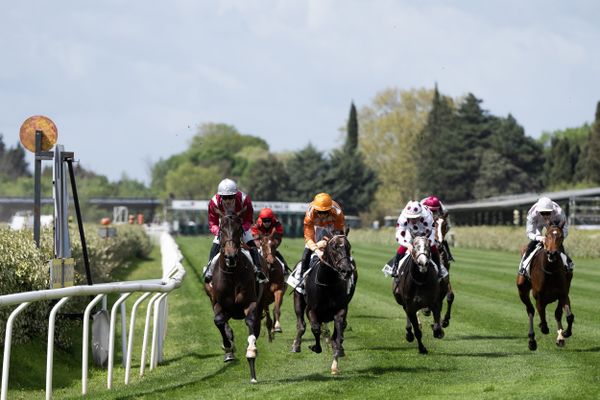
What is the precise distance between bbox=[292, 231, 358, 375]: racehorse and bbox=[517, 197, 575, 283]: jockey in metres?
2.57

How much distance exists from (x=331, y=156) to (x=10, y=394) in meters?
81.8

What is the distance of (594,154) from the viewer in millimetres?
70938

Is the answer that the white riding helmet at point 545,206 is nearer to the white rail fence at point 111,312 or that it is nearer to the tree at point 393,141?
the white rail fence at point 111,312

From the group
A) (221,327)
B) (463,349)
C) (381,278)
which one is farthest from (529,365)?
(381,278)

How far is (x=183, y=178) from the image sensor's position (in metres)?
121

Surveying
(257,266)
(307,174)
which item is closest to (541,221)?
(257,266)

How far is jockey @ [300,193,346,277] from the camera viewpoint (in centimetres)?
1140

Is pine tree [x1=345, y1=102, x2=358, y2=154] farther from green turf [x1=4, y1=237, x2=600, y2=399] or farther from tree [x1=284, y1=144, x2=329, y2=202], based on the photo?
green turf [x1=4, y1=237, x2=600, y2=399]

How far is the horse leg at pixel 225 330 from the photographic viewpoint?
10.5 m

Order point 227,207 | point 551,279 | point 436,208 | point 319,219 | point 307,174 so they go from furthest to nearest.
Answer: point 307,174
point 436,208
point 551,279
point 319,219
point 227,207

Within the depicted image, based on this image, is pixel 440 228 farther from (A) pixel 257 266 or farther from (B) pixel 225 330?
(B) pixel 225 330

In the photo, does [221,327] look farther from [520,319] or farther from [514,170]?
[514,170]

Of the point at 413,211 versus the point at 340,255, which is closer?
the point at 340,255

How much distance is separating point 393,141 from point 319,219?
8455 cm
